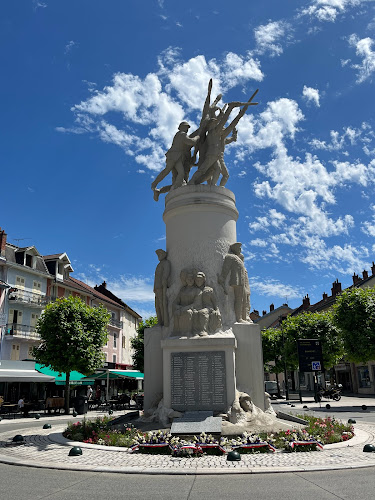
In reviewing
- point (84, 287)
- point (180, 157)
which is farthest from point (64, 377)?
point (180, 157)

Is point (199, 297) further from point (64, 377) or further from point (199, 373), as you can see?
point (64, 377)

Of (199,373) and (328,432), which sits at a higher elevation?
(199,373)

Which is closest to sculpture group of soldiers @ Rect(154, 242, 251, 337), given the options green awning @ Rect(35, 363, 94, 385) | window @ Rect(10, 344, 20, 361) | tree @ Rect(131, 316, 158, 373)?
green awning @ Rect(35, 363, 94, 385)

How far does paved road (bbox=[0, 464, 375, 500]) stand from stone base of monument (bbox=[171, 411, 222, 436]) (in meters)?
2.86

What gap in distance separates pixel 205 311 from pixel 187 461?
4.93 m

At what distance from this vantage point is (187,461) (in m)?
9.56

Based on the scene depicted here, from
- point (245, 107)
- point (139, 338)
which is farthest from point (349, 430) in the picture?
point (139, 338)

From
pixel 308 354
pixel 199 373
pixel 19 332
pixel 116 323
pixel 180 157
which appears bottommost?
pixel 199 373

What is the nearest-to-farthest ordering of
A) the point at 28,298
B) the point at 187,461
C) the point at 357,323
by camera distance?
the point at 187,461 < the point at 357,323 < the point at 28,298

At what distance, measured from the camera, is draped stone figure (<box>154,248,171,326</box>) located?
1494 centimetres

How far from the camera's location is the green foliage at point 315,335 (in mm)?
41562

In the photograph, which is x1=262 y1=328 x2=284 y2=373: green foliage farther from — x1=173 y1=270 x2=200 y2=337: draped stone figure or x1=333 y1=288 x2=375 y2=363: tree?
x1=173 y1=270 x2=200 y2=337: draped stone figure

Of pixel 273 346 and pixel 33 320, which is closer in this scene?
pixel 33 320

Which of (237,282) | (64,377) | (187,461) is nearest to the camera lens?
(187,461)
